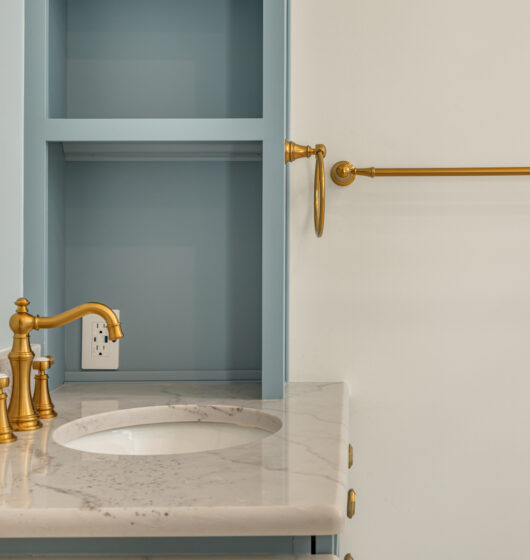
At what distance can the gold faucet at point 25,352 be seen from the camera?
100 centimetres

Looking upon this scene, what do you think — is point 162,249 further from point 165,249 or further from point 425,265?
point 425,265

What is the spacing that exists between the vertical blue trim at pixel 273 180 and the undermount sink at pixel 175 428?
0.12 metres

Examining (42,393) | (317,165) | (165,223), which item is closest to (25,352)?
(42,393)

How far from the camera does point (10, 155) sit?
124 cm

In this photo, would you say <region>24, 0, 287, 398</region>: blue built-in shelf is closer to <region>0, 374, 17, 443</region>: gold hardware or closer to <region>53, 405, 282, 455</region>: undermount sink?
<region>53, 405, 282, 455</region>: undermount sink

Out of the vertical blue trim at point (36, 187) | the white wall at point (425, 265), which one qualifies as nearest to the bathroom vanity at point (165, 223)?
the vertical blue trim at point (36, 187)

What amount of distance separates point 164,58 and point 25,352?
2.45ft

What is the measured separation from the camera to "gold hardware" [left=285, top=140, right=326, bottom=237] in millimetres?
1310

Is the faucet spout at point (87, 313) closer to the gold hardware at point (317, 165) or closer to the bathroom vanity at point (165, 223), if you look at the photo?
the bathroom vanity at point (165, 223)

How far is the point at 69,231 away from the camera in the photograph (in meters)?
1.47

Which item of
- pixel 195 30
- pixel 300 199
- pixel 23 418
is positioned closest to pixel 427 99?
pixel 300 199

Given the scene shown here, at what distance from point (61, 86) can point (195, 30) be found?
12.3 inches

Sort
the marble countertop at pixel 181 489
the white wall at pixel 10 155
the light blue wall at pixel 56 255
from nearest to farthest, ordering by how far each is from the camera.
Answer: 1. the marble countertop at pixel 181 489
2. the white wall at pixel 10 155
3. the light blue wall at pixel 56 255

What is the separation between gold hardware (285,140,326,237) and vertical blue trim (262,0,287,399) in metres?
0.06
